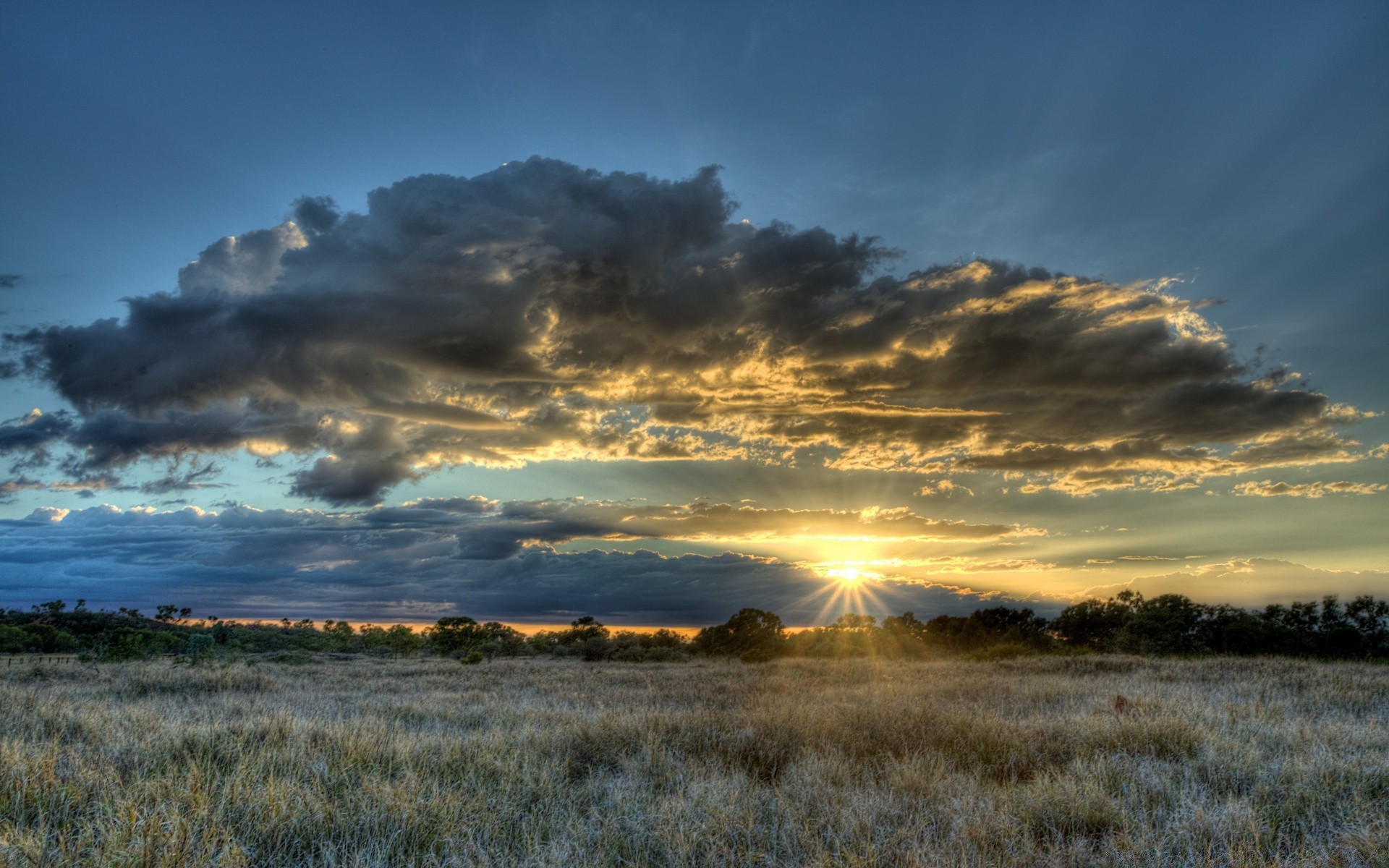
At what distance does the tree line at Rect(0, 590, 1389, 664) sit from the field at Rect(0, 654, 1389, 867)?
28.5 meters

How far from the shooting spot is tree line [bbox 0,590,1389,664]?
42.7m

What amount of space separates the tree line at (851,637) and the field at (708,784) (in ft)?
93.6

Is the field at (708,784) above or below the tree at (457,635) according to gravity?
above

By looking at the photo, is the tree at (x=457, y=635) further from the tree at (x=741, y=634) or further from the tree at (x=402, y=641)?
the tree at (x=741, y=634)

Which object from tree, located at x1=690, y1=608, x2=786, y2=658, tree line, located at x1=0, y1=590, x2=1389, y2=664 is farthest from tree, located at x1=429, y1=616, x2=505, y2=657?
tree, located at x1=690, y1=608, x2=786, y2=658

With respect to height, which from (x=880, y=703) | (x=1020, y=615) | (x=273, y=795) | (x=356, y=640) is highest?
(x=273, y=795)

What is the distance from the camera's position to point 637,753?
30.2ft

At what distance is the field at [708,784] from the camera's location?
5316 millimetres

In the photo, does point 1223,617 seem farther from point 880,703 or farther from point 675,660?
point 880,703

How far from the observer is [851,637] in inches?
2078

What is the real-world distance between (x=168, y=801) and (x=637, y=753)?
5.13 meters

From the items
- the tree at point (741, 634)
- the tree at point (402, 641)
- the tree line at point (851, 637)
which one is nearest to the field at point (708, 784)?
the tree line at point (851, 637)

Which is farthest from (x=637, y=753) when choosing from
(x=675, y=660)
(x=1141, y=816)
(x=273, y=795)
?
(x=675, y=660)

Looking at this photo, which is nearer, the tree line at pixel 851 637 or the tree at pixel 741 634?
the tree line at pixel 851 637
